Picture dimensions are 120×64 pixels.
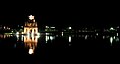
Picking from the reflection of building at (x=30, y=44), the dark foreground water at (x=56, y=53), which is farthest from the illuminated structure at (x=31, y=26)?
the dark foreground water at (x=56, y=53)

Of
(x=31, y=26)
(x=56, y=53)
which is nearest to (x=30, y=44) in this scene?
(x=56, y=53)

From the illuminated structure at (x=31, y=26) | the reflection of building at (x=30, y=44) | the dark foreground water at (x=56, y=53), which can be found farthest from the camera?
the illuminated structure at (x=31, y=26)

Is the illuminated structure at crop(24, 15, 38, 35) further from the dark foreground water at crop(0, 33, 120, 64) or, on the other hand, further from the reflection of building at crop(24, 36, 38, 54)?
the dark foreground water at crop(0, 33, 120, 64)

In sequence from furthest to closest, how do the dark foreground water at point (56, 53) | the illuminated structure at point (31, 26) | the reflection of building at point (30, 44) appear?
the illuminated structure at point (31, 26), the reflection of building at point (30, 44), the dark foreground water at point (56, 53)

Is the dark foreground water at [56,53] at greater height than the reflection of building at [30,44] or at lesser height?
lesser

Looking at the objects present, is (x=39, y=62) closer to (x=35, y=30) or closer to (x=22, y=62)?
(x=22, y=62)

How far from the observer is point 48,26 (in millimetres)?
96250

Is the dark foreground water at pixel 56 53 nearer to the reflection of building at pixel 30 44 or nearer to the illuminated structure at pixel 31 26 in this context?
the reflection of building at pixel 30 44

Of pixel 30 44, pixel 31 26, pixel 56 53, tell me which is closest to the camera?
pixel 56 53

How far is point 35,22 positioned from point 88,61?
54.6 m

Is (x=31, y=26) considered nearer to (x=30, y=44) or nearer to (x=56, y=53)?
(x=30, y=44)

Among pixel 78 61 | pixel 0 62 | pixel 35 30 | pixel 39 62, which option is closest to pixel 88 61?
pixel 78 61

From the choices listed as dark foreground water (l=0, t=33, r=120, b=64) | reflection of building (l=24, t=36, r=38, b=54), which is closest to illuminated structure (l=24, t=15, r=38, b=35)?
reflection of building (l=24, t=36, r=38, b=54)

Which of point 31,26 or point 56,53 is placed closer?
point 56,53
